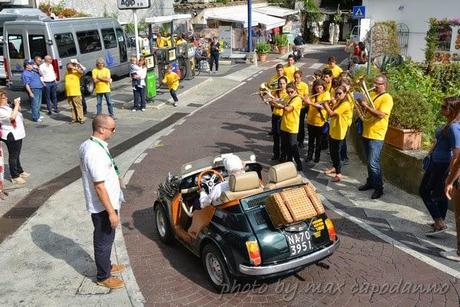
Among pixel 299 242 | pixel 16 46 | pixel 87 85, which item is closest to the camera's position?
pixel 299 242

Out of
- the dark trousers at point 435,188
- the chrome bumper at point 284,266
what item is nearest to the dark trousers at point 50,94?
the chrome bumper at point 284,266

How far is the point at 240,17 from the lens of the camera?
2947cm

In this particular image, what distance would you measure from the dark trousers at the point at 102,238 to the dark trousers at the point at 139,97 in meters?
9.98

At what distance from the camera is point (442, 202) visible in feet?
21.2

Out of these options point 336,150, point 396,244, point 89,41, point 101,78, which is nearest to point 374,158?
point 336,150

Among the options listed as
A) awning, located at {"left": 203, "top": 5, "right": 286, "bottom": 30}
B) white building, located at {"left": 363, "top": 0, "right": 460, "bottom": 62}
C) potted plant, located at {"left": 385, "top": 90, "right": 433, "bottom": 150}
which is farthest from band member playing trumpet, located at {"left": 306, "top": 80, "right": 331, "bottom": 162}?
awning, located at {"left": 203, "top": 5, "right": 286, "bottom": 30}

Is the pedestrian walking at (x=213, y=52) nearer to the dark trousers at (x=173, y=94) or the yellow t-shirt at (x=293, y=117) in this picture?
the dark trousers at (x=173, y=94)

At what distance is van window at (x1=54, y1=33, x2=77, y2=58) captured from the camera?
15.7 meters

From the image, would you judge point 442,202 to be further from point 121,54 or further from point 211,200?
point 121,54

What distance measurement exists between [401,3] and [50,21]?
52.3 feet

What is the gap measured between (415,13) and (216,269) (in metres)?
20.5

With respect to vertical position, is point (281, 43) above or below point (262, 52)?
above

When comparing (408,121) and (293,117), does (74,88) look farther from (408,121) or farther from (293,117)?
(408,121)

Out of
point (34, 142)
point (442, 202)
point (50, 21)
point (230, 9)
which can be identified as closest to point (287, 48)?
point (230, 9)
